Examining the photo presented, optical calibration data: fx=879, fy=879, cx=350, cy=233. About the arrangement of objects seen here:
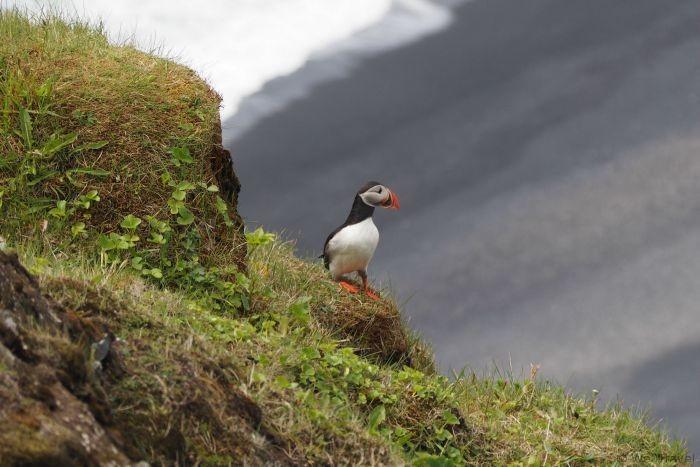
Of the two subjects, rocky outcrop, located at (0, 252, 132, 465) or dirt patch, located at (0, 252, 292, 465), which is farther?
dirt patch, located at (0, 252, 292, 465)

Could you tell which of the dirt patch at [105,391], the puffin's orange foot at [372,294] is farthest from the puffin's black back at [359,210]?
the dirt patch at [105,391]

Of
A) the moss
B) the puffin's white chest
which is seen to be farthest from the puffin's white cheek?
the moss

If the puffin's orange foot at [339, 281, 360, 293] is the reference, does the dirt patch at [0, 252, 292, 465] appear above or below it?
below

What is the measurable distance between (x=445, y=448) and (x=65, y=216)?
403cm

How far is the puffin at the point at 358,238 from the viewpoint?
1112cm

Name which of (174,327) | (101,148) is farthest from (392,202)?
(174,327)

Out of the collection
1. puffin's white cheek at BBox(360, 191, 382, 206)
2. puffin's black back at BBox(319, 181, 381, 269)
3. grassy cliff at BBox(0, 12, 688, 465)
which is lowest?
grassy cliff at BBox(0, 12, 688, 465)

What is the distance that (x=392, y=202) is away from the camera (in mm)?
11484

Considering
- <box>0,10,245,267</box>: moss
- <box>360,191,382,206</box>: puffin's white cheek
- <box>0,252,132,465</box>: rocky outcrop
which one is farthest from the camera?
<box>360,191,382,206</box>: puffin's white cheek

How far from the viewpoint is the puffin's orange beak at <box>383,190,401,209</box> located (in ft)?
37.6

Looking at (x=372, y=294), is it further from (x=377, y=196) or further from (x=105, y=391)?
(x=105, y=391)

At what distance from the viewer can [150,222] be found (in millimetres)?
8188

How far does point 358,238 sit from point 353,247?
14cm

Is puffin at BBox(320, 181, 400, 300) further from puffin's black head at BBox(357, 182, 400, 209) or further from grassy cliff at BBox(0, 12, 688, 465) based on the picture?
grassy cliff at BBox(0, 12, 688, 465)
